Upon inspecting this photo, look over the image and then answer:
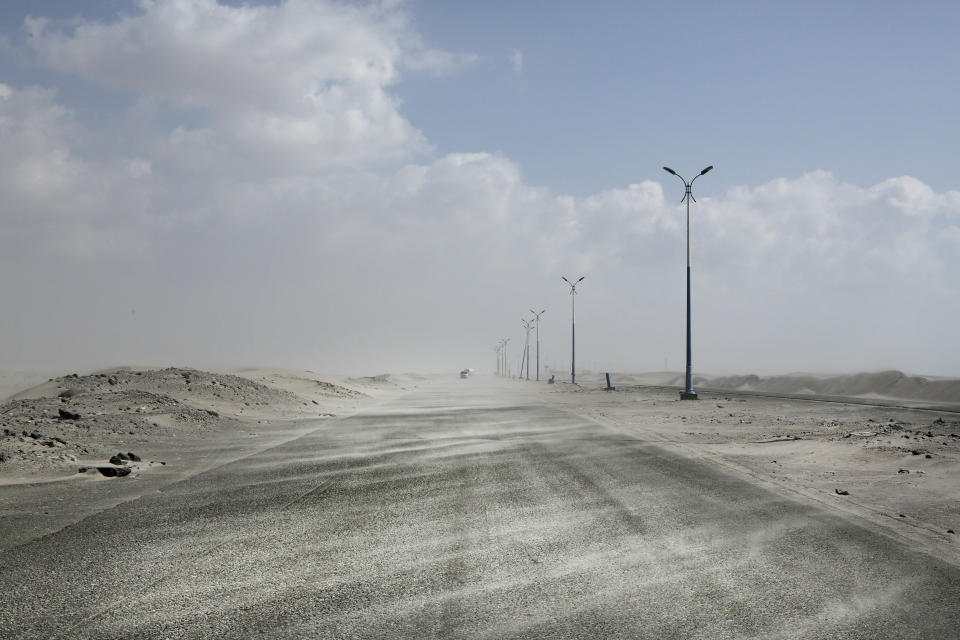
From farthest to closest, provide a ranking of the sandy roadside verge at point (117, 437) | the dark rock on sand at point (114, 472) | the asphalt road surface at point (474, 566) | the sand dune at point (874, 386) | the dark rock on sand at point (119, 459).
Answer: the sand dune at point (874, 386) < the dark rock on sand at point (119, 459) < the dark rock on sand at point (114, 472) < the sandy roadside verge at point (117, 437) < the asphalt road surface at point (474, 566)

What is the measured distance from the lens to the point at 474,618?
4391 millimetres

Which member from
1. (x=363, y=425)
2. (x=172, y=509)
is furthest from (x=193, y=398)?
(x=172, y=509)

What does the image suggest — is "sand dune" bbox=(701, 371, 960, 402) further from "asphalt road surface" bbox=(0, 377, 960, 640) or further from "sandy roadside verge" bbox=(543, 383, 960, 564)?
"asphalt road surface" bbox=(0, 377, 960, 640)

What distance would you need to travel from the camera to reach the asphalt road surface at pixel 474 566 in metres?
4.36

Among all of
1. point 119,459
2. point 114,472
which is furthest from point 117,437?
point 114,472

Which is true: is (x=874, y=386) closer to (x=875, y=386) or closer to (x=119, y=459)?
(x=875, y=386)

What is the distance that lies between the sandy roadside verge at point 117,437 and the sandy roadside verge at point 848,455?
9247 mm

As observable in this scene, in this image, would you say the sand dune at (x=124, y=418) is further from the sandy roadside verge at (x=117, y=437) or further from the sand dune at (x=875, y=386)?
the sand dune at (x=875, y=386)

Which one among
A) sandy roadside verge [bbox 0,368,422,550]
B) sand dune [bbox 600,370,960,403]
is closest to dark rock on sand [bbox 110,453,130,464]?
sandy roadside verge [bbox 0,368,422,550]

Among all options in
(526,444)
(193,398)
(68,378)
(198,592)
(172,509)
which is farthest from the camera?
(68,378)

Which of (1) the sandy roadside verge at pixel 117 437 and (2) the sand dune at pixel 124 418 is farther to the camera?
(2) the sand dune at pixel 124 418

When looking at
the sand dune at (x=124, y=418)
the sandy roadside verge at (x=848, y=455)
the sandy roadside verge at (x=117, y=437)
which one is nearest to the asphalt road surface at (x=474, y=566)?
the sandy roadside verge at (x=848, y=455)

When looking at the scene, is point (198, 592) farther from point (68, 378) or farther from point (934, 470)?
point (68, 378)

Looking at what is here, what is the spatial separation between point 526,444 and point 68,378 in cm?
2303
